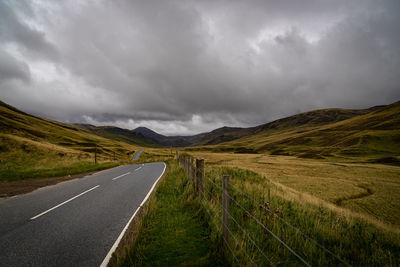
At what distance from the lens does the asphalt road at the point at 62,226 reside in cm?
408

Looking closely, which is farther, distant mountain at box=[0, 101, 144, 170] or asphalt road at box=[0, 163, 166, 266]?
distant mountain at box=[0, 101, 144, 170]

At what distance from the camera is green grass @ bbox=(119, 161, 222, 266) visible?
12.9 feet

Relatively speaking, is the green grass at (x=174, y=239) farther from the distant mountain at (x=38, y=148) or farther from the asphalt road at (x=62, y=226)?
the distant mountain at (x=38, y=148)

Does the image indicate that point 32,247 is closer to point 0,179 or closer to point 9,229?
point 9,229

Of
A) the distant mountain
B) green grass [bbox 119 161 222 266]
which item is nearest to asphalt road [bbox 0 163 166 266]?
green grass [bbox 119 161 222 266]

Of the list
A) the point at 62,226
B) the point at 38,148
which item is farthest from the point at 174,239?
the point at 38,148

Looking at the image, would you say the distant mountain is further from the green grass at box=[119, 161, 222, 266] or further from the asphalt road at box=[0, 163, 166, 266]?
the green grass at box=[119, 161, 222, 266]

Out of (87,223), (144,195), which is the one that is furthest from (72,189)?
(87,223)

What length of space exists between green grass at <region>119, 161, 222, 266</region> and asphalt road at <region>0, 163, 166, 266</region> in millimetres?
793

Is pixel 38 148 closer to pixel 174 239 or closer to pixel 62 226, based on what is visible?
pixel 62 226

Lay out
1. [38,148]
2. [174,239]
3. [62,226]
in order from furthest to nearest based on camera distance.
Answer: [38,148], [62,226], [174,239]

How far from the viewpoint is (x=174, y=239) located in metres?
4.85

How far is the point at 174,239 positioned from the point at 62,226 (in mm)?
3787

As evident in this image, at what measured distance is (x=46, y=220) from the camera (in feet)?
19.3
